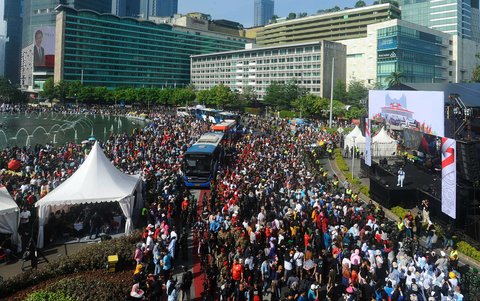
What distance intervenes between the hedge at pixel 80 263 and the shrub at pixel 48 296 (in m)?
1.87

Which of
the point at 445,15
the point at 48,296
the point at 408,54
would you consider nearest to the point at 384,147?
the point at 48,296

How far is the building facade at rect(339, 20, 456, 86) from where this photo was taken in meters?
89.7

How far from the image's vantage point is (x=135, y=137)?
3784 cm

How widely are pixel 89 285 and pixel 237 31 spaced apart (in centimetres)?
17880

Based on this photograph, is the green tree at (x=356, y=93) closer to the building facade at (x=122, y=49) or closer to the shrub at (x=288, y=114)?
the shrub at (x=288, y=114)

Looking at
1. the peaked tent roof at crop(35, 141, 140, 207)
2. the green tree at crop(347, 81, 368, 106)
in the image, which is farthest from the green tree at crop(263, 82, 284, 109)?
the peaked tent roof at crop(35, 141, 140, 207)

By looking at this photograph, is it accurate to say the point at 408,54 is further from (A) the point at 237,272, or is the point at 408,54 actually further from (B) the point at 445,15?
(A) the point at 237,272

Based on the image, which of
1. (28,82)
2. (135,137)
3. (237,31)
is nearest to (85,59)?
(28,82)

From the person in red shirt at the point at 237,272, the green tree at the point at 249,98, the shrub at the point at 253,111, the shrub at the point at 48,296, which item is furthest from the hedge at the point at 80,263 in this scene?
the green tree at the point at 249,98

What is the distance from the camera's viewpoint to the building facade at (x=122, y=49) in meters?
127

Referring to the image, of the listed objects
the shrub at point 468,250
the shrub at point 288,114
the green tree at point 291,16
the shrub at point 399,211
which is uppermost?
the green tree at point 291,16

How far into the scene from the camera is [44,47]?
133375 mm

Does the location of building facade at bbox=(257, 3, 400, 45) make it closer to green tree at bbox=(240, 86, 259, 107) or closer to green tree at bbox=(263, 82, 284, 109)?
green tree at bbox=(240, 86, 259, 107)

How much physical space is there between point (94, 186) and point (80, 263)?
416 cm
